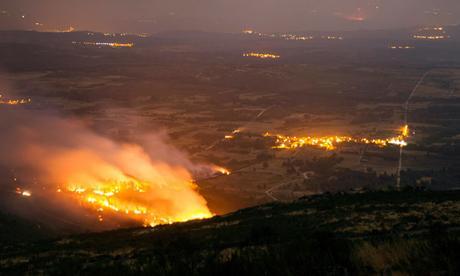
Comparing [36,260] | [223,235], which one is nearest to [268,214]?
[223,235]

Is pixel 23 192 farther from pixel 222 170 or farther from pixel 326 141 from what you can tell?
pixel 326 141

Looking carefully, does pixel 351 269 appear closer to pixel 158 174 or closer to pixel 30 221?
pixel 30 221

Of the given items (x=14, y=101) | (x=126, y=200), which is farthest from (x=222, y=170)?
(x=14, y=101)

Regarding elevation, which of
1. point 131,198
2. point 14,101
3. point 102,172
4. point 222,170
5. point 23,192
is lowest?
point 222,170

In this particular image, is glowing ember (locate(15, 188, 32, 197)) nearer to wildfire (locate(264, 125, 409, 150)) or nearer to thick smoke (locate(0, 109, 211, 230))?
thick smoke (locate(0, 109, 211, 230))

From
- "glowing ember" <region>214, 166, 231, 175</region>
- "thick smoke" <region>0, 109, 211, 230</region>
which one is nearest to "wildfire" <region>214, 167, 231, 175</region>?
"glowing ember" <region>214, 166, 231, 175</region>
